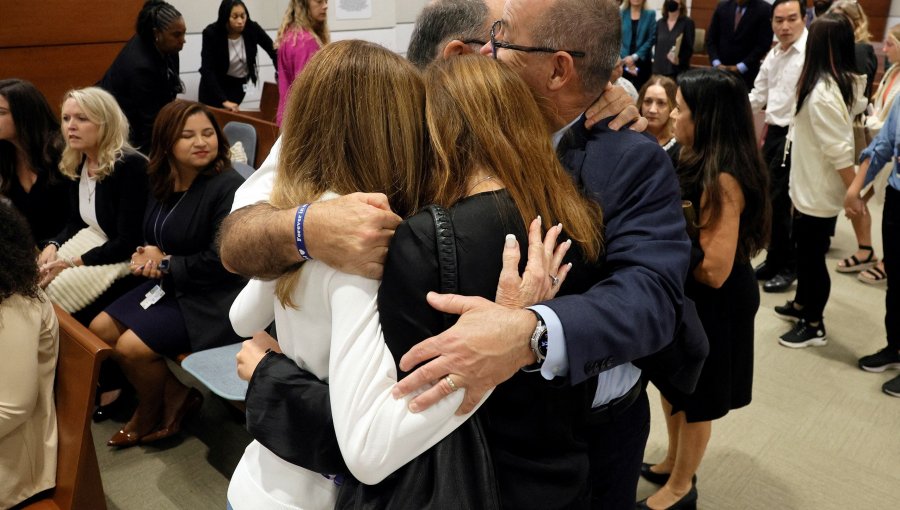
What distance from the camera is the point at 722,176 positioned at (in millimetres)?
2266

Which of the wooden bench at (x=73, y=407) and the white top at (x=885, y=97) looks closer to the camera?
the wooden bench at (x=73, y=407)

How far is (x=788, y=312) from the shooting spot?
4.24m

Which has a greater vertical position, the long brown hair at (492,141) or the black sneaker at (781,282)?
the long brown hair at (492,141)

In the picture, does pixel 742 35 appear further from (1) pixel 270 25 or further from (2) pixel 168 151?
(2) pixel 168 151

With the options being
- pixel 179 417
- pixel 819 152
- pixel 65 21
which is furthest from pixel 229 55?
pixel 819 152

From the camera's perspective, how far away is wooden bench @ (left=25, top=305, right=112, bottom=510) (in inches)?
78.0

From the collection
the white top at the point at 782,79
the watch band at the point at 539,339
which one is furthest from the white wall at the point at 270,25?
the watch band at the point at 539,339

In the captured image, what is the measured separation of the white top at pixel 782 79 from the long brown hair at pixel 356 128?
4026 millimetres

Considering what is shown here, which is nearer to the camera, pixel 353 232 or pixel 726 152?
pixel 353 232

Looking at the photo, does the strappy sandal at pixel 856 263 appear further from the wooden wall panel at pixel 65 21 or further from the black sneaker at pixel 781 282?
the wooden wall panel at pixel 65 21

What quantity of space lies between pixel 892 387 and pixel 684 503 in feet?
5.17

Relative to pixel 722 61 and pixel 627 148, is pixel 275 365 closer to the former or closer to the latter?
pixel 627 148

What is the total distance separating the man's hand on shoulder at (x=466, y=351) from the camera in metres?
1.01

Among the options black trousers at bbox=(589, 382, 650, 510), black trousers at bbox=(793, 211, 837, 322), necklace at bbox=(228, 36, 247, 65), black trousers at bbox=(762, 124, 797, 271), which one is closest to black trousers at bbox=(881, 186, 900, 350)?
black trousers at bbox=(793, 211, 837, 322)
